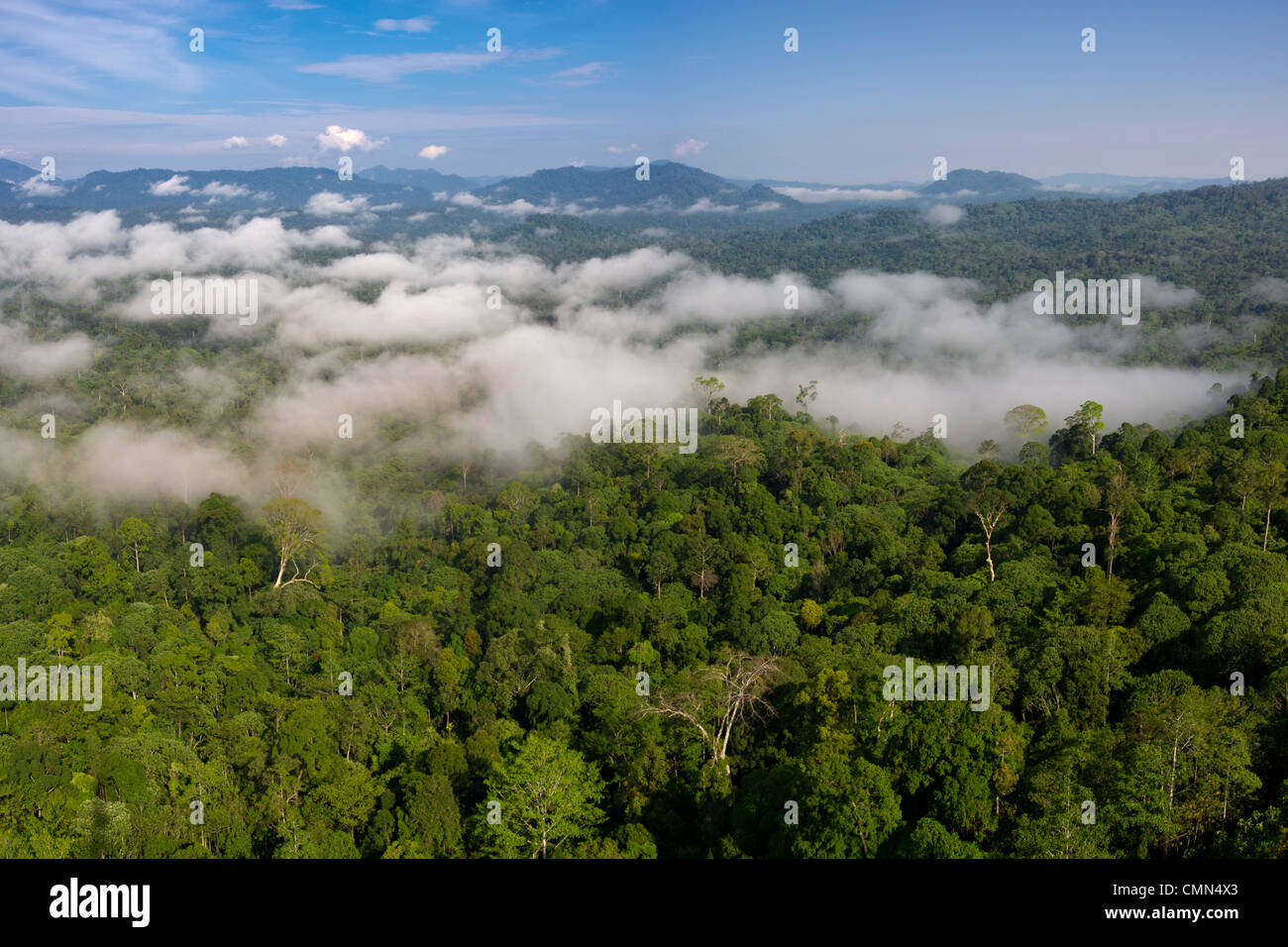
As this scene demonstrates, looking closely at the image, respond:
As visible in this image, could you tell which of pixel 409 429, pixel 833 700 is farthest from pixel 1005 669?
pixel 409 429

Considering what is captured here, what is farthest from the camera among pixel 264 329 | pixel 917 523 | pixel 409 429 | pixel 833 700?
pixel 264 329

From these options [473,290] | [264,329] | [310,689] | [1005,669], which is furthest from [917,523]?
[473,290]

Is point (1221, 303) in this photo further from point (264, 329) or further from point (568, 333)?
point (264, 329)

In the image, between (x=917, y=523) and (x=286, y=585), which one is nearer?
(x=286, y=585)

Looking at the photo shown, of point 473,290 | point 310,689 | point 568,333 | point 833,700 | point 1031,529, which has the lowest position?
point 310,689

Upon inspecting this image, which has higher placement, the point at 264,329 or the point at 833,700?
the point at 264,329

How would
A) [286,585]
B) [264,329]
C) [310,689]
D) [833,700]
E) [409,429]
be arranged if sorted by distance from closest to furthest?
[833,700] → [310,689] → [286,585] → [409,429] → [264,329]
